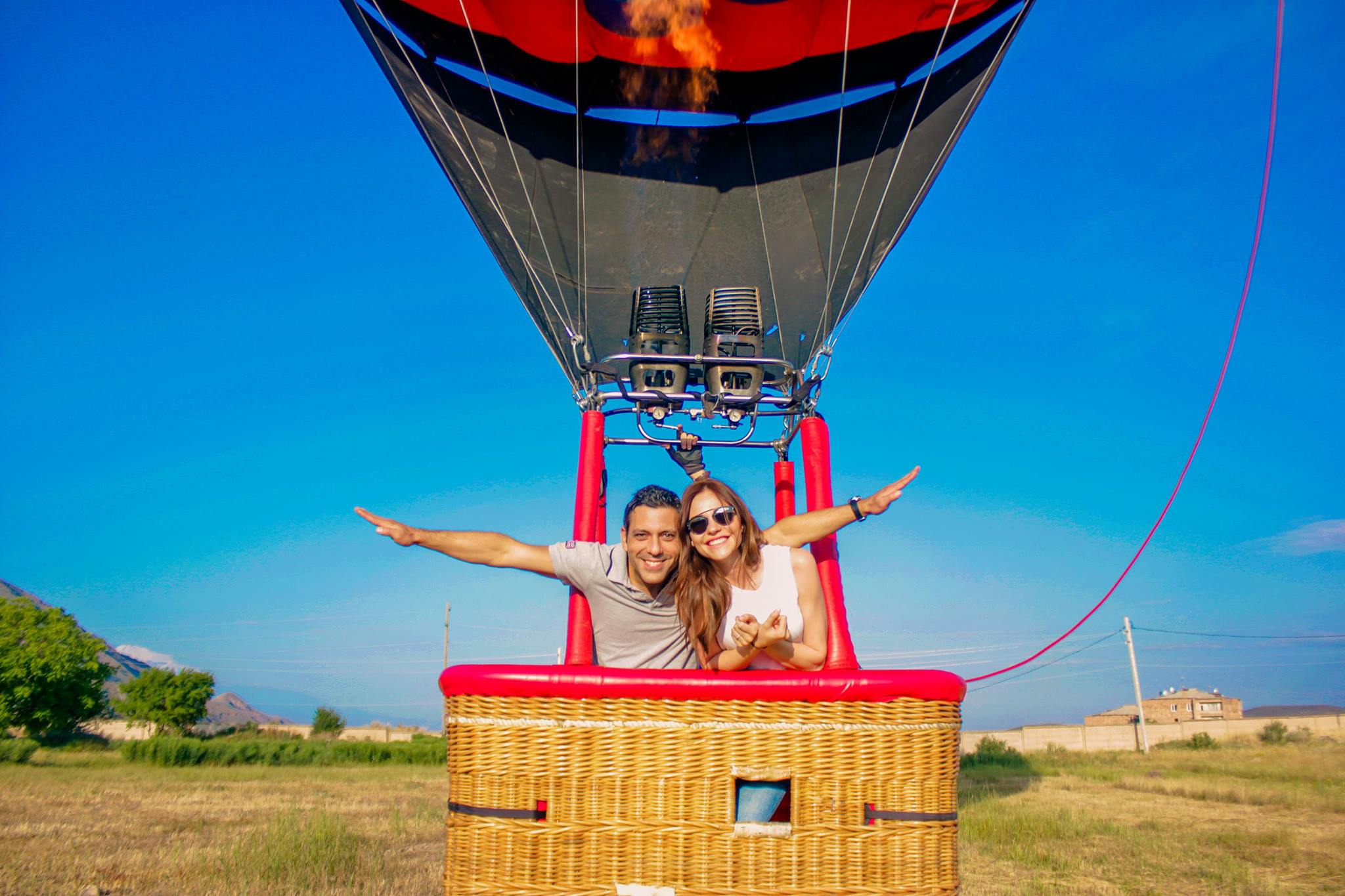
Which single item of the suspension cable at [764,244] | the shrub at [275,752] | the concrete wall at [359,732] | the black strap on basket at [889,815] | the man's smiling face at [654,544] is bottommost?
the concrete wall at [359,732]

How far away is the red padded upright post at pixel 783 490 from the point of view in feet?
12.9

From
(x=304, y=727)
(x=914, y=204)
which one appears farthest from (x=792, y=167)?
(x=304, y=727)

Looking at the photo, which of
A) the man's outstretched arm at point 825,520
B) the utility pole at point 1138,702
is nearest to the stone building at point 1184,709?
the utility pole at point 1138,702

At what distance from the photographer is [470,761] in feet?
5.05

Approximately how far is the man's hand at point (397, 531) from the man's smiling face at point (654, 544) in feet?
1.77

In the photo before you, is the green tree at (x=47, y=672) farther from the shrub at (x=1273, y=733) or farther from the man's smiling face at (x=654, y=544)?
the shrub at (x=1273, y=733)

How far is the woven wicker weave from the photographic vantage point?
150cm

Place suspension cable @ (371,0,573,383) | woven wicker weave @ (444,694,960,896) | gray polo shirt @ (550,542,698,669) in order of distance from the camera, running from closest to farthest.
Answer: woven wicker weave @ (444,694,960,896) → gray polo shirt @ (550,542,698,669) → suspension cable @ (371,0,573,383)

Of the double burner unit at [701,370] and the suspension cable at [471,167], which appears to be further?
the suspension cable at [471,167]

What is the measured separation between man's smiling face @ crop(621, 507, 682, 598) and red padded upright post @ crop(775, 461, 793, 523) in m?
Result: 1.79

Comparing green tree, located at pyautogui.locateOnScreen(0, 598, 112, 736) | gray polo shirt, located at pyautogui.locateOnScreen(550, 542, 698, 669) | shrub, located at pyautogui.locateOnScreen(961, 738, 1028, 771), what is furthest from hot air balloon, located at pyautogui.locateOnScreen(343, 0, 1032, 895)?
green tree, located at pyautogui.locateOnScreen(0, 598, 112, 736)

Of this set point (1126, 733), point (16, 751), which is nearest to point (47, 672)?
point (16, 751)

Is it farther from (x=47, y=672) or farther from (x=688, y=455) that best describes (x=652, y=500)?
(x=47, y=672)

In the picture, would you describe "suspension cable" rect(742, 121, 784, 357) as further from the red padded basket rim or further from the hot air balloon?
the red padded basket rim
